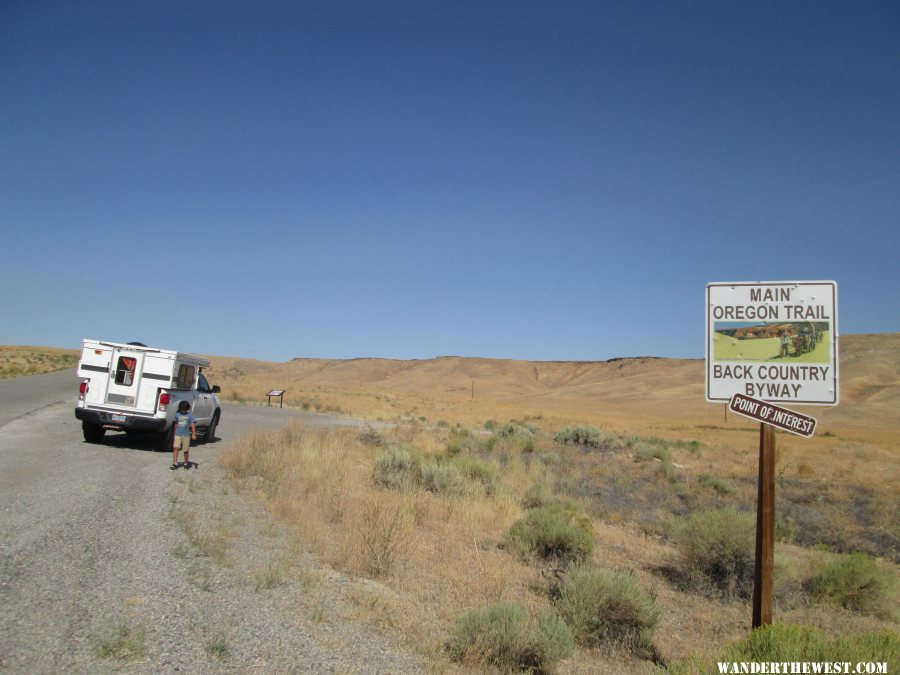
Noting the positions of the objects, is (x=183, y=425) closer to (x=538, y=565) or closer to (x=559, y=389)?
(x=538, y=565)

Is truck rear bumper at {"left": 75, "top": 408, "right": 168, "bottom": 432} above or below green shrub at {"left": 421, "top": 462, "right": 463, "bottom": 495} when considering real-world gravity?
above

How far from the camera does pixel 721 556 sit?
328 inches

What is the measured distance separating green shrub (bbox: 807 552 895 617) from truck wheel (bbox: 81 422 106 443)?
15.2m

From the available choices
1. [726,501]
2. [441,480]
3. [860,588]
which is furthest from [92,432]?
[726,501]

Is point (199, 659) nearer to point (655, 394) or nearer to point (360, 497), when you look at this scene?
point (360, 497)

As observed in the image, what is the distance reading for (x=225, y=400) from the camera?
134ft

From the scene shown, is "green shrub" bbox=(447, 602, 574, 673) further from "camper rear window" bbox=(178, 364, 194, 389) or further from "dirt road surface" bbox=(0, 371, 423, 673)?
"camper rear window" bbox=(178, 364, 194, 389)

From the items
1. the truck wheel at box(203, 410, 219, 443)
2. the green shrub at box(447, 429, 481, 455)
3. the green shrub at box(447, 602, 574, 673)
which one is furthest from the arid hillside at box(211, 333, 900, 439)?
→ the green shrub at box(447, 602, 574, 673)

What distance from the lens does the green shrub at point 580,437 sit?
27.8 m

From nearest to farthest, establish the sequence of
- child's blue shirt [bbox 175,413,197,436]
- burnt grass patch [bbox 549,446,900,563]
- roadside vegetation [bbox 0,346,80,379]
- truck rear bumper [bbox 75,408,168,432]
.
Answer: child's blue shirt [bbox 175,413,197,436] < burnt grass patch [bbox 549,446,900,563] < truck rear bumper [bbox 75,408,168,432] < roadside vegetation [bbox 0,346,80,379]

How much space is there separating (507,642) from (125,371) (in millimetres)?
12223

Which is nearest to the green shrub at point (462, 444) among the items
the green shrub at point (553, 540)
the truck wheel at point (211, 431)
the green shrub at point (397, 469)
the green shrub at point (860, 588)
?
the green shrub at point (397, 469)

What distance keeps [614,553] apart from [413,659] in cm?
569

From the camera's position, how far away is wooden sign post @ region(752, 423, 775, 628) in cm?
499
